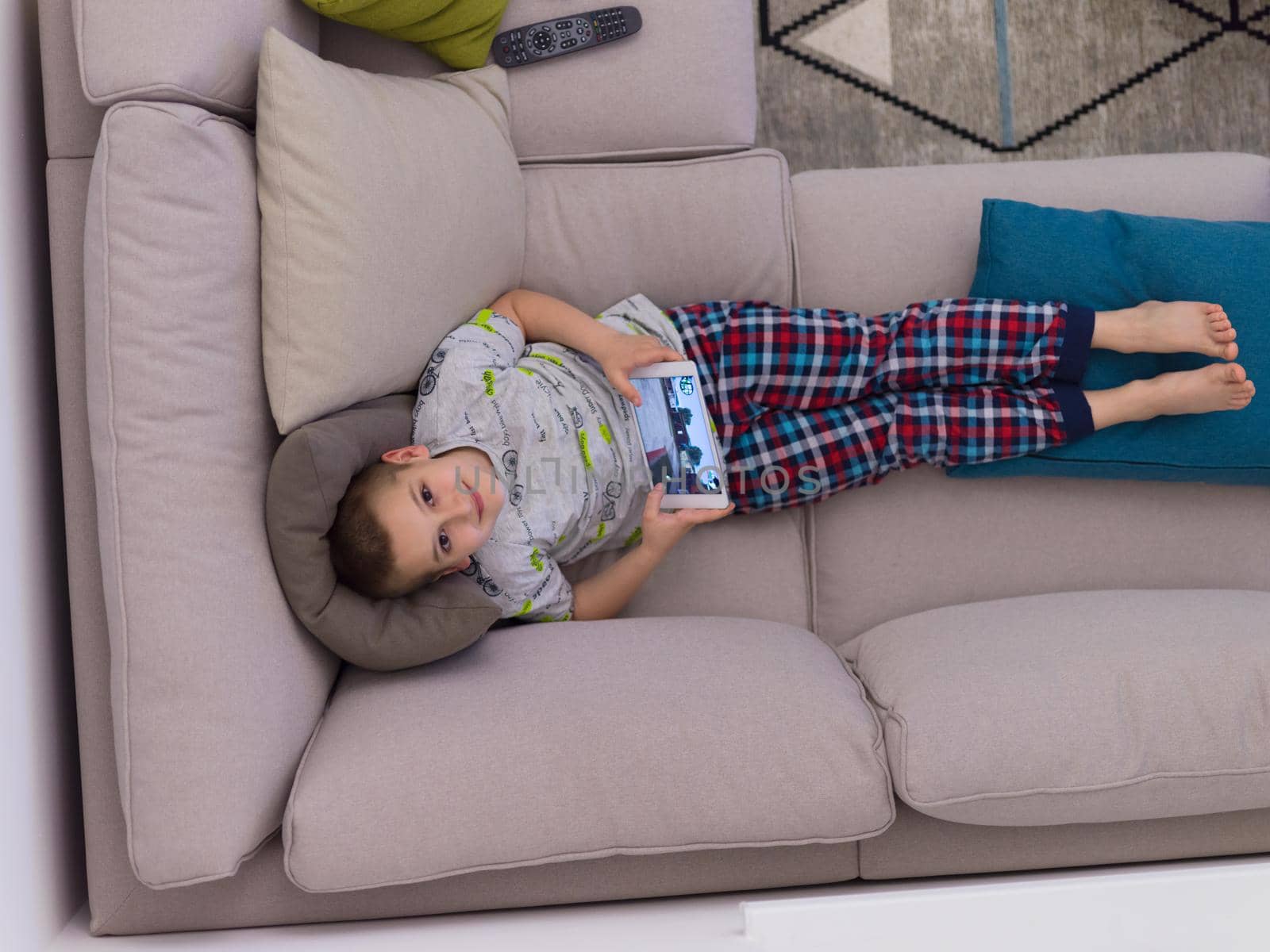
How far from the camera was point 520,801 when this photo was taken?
3.85 ft

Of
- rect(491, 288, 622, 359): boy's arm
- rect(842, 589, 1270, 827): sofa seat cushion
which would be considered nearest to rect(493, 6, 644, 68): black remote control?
rect(491, 288, 622, 359): boy's arm

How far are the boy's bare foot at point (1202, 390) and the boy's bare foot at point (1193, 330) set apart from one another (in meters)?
0.03

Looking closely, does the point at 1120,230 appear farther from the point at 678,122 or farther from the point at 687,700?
the point at 687,700

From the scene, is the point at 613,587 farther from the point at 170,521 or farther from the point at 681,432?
the point at 170,521

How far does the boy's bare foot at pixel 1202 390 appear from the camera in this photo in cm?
146

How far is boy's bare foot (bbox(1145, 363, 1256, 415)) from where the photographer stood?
57.3 inches

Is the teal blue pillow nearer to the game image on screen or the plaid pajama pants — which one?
the plaid pajama pants

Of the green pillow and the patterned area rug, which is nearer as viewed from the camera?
the green pillow

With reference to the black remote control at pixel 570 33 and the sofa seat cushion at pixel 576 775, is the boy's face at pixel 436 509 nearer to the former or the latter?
the sofa seat cushion at pixel 576 775

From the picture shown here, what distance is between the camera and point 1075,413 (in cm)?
150

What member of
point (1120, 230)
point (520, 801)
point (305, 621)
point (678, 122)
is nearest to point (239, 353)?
point (305, 621)

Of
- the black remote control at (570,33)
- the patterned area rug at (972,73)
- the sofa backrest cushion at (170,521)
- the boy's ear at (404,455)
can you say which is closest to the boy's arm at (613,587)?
the boy's ear at (404,455)

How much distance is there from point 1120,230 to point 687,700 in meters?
1.01

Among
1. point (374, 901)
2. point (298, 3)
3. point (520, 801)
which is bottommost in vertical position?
point (374, 901)
